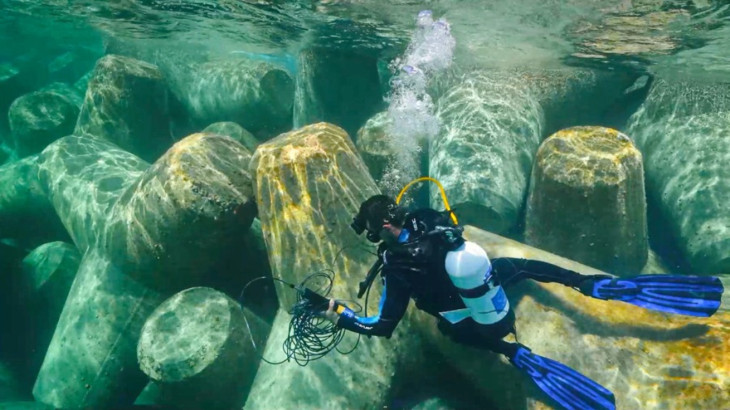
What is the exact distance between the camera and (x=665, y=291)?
3.77 m

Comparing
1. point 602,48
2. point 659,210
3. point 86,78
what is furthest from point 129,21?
point 659,210

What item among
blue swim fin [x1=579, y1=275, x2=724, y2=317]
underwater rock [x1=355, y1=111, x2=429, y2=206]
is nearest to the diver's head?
blue swim fin [x1=579, y1=275, x2=724, y2=317]

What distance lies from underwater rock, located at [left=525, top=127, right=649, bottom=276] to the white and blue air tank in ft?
7.36

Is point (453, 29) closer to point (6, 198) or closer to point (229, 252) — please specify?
point (229, 252)

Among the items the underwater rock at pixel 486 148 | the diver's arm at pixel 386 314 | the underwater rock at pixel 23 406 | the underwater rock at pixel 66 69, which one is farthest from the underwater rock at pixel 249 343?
the underwater rock at pixel 66 69

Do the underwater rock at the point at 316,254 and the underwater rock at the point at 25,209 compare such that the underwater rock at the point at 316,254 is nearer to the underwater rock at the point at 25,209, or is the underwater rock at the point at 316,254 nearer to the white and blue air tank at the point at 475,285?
the white and blue air tank at the point at 475,285

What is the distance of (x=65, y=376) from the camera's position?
18.1 feet

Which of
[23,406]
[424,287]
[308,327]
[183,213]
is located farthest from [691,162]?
[23,406]

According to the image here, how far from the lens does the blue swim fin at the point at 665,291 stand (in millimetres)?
3600

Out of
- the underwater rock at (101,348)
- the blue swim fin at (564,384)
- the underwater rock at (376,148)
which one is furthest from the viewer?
the underwater rock at (376,148)

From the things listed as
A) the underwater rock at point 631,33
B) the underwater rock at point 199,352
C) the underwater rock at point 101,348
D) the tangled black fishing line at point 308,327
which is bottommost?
the underwater rock at point 101,348

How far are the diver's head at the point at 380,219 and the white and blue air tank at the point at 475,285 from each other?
20.0 inches

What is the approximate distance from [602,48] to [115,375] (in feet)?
35.6

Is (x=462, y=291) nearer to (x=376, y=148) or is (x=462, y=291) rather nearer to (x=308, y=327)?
(x=308, y=327)
